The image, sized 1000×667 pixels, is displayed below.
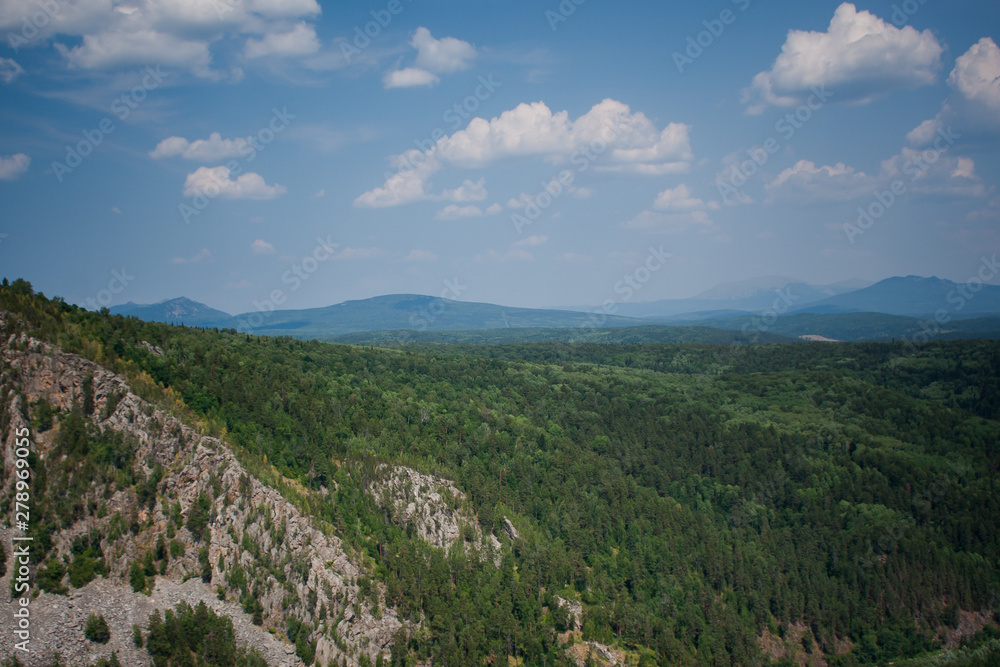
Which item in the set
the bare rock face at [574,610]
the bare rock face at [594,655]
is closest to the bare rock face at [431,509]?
the bare rock face at [574,610]

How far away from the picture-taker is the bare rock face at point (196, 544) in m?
63.6

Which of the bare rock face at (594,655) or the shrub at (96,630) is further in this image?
the bare rock face at (594,655)

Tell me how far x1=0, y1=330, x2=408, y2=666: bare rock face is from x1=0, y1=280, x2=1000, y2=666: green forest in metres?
2.43

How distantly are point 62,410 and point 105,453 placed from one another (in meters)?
7.13

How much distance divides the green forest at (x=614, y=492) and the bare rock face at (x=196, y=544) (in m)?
2.43

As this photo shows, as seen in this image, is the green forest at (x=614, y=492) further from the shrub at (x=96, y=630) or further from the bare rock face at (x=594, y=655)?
the shrub at (x=96, y=630)

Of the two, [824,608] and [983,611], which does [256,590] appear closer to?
[824,608]

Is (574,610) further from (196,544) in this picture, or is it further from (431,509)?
(196,544)

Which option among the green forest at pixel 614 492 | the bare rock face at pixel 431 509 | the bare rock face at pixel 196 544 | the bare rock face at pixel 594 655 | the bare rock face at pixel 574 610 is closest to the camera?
the bare rock face at pixel 196 544

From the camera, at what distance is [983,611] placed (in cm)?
11850

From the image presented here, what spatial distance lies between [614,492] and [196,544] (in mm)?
85084

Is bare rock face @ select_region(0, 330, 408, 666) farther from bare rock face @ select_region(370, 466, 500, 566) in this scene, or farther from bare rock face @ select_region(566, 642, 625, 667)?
bare rock face @ select_region(566, 642, 625, 667)

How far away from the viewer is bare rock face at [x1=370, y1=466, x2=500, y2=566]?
101188 mm

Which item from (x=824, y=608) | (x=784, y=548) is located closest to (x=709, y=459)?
(x=784, y=548)
